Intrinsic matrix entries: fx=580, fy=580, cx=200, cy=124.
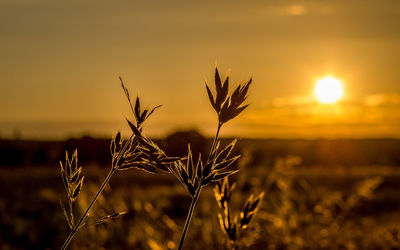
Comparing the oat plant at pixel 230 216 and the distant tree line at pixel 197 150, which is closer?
the oat plant at pixel 230 216

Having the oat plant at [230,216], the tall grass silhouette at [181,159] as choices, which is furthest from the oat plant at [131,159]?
the oat plant at [230,216]

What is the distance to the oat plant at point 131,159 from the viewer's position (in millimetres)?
852

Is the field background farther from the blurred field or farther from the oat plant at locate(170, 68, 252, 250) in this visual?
the oat plant at locate(170, 68, 252, 250)

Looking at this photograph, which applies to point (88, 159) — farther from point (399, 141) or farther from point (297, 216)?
point (399, 141)

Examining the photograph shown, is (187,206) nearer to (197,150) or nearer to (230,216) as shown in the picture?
(197,150)

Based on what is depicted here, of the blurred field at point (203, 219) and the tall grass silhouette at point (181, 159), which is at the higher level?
the tall grass silhouette at point (181, 159)

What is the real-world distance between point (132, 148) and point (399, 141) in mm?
94048

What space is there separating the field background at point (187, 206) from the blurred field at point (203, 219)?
0.01 meters

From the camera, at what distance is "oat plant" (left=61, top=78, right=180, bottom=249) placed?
85 cm

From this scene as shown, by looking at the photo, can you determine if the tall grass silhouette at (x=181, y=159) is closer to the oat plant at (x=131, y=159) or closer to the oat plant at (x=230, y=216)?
the oat plant at (x=131, y=159)

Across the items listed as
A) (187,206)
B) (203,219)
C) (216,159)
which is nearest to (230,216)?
(216,159)

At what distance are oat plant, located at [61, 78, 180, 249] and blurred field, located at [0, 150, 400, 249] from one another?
0.05 metres

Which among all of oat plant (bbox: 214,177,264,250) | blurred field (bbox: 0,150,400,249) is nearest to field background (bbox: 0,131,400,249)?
blurred field (bbox: 0,150,400,249)

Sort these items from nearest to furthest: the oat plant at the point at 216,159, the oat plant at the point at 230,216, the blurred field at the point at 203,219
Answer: the oat plant at the point at 216,159 < the oat plant at the point at 230,216 < the blurred field at the point at 203,219
